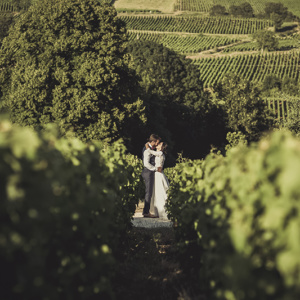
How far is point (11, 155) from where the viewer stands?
256 centimetres

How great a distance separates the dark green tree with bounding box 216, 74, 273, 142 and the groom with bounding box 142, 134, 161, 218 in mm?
40669

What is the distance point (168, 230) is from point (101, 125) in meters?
15.8

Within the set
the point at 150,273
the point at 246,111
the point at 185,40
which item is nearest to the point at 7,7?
the point at 185,40

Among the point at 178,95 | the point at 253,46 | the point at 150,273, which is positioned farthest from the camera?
the point at 253,46

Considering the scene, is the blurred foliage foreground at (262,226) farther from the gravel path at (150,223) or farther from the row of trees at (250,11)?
the row of trees at (250,11)

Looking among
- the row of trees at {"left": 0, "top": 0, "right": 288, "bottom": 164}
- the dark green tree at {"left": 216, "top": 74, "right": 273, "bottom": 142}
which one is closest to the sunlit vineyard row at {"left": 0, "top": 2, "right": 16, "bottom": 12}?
the dark green tree at {"left": 216, "top": 74, "right": 273, "bottom": 142}

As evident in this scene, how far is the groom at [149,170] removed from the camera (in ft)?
42.7

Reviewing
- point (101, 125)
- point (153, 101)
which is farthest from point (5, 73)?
point (153, 101)

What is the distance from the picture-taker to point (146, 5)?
149m

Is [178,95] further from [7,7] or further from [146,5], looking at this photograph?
[146,5]

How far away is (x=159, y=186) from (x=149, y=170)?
1.89 ft

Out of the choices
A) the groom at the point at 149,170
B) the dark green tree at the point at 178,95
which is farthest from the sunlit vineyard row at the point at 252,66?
the groom at the point at 149,170

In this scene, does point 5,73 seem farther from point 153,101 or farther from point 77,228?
point 77,228

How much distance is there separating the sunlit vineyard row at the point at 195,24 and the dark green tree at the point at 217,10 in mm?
12797
